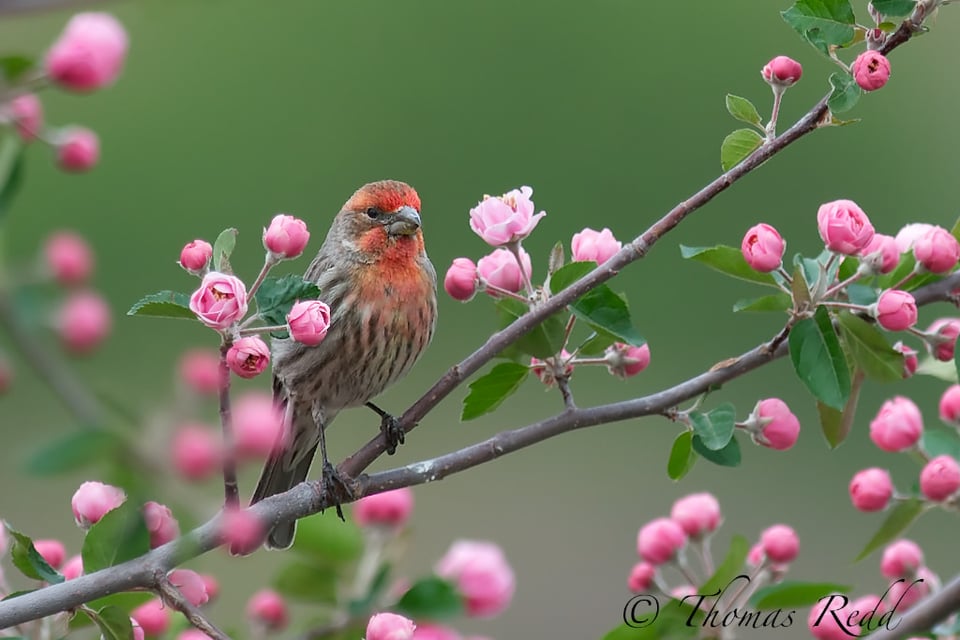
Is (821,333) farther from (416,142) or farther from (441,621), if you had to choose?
(416,142)

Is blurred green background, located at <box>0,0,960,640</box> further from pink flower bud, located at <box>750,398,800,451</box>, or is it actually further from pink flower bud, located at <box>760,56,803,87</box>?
pink flower bud, located at <box>760,56,803,87</box>

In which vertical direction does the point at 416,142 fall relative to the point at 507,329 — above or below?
above

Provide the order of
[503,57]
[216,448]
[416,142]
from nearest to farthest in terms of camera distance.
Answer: [216,448]
[416,142]
[503,57]

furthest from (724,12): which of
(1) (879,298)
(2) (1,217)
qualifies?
(2) (1,217)

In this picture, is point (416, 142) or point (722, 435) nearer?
point (722, 435)

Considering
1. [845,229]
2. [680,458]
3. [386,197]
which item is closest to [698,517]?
[680,458]

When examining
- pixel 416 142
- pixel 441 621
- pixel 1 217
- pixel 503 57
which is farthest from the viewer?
pixel 503 57

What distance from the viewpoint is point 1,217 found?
163cm

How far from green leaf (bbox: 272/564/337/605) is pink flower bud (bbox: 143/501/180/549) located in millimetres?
580

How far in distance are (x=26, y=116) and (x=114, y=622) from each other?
2.36 feet

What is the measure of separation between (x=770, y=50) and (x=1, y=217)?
39.1 ft

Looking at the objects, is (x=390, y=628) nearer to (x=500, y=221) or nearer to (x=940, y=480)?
(x=500, y=221)

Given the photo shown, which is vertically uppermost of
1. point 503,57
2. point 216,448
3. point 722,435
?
point 503,57

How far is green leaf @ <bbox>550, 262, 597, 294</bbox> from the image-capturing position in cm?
246
